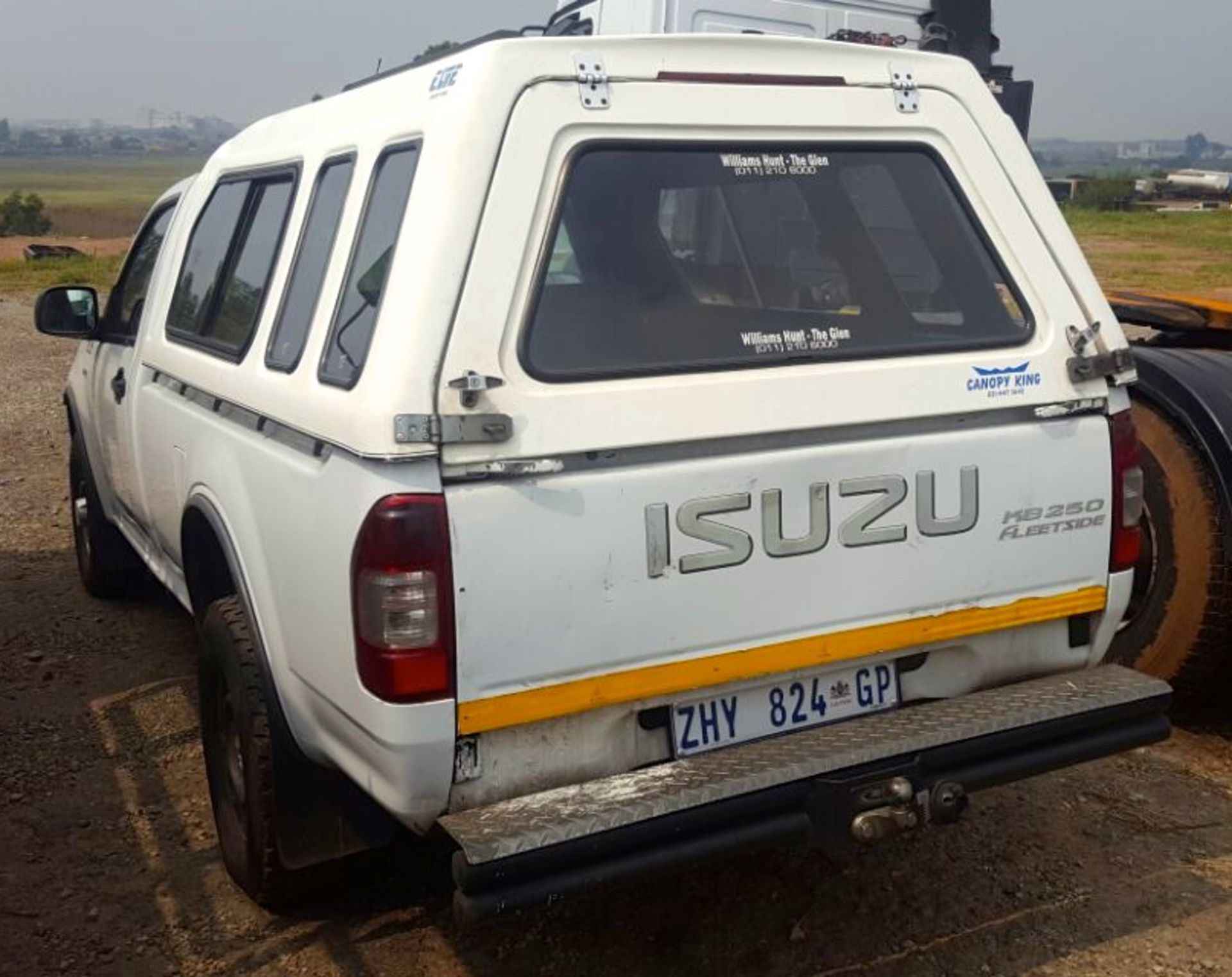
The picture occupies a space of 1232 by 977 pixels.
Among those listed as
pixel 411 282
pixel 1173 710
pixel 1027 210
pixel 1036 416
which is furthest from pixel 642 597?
pixel 1173 710

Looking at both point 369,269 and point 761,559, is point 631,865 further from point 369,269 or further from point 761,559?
point 369,269

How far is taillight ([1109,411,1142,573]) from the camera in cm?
319

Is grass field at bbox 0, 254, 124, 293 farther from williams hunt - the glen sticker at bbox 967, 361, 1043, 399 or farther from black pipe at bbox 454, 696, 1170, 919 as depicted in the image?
black pipe at bbox 454, 696, 1170, 919

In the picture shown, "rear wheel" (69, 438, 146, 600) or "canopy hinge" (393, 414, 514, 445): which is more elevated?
"canopy hinge" (393, 414, 514, 445)

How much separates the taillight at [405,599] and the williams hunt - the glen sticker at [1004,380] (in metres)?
1.29

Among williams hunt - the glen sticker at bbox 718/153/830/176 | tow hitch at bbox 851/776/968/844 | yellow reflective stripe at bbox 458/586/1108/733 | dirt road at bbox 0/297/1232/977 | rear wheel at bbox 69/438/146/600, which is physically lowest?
dirt road at bbox 0/297/1232/977

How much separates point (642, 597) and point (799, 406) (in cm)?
54

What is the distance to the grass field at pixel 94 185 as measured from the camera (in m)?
69.2

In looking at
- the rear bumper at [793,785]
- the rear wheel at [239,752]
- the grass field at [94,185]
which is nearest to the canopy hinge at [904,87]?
the rear bumper at [793,785]

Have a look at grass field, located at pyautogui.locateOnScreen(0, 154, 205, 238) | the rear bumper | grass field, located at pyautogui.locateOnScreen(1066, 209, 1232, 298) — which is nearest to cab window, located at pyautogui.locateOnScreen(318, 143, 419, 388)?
the rear bumper

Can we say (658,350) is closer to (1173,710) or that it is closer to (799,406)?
(799,406)

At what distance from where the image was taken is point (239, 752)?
10.9 ft

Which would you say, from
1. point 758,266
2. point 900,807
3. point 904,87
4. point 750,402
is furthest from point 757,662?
point 904,87

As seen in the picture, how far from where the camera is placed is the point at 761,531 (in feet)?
9.16
